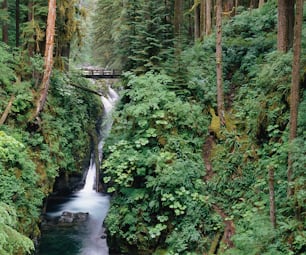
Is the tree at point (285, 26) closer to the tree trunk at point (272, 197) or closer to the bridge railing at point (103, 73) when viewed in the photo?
the tree trunk at point (272, 197)

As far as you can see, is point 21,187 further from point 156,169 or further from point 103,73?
point 103,73

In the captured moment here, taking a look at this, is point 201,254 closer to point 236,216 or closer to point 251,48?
point 236,216

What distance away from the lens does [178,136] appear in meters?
13.4

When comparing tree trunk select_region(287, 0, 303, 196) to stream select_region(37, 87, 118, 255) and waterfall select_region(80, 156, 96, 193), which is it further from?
waterfall select_region(80, 156, 96, 193)

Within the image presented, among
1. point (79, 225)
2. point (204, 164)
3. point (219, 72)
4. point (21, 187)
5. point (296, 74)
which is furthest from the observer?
point (79, 225)

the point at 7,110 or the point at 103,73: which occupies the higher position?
the point at 103,73

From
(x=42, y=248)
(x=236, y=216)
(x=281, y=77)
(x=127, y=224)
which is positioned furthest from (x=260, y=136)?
(x=42, y=248)

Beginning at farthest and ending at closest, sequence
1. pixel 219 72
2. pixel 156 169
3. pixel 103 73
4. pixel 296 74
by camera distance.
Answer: pixel 103 73, pixel 219 72, pixel 156 169, pixel 296 74

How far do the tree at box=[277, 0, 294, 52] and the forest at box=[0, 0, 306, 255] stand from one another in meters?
→ 0.04

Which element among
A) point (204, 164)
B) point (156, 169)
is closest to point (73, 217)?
point (156, 169)

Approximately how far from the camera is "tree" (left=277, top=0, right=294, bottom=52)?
12.9 meters

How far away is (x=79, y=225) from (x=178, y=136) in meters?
6.25

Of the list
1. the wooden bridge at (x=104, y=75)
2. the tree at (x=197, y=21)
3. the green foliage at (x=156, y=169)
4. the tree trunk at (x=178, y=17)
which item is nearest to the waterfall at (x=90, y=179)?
the wooden bridge at (x=104, y=75)

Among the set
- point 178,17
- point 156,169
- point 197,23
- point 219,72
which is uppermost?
point 197,23
